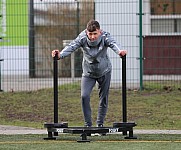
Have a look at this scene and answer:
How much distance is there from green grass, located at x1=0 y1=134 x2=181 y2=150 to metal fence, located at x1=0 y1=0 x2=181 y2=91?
6955mm

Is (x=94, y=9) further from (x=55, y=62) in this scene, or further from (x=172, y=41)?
(x=55, y=62)

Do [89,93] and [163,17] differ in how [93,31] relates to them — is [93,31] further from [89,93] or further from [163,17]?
[163,17]

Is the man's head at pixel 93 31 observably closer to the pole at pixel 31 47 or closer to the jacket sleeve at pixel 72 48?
the jacket sleeve at pixel 72 48

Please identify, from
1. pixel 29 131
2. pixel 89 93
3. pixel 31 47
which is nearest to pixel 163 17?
pixel 31 47

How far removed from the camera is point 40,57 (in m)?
19.1

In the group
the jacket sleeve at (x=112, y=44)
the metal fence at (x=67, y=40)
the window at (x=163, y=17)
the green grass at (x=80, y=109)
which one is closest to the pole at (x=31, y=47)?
the metal fence at (x=67, y=40)

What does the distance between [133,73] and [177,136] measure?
693cm

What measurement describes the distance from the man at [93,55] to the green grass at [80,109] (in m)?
2.21

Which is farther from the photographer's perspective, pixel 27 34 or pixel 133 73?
pixel 27 34

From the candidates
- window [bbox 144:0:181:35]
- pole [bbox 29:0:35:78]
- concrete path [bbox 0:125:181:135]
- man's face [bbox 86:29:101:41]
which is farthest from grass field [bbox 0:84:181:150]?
window [bbox 144:0:181:35]

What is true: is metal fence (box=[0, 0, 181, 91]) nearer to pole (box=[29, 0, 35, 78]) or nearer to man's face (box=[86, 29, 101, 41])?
pole (box=[29, 0, 35, 78])

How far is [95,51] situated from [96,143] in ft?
4.68

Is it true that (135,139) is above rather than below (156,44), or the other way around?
below

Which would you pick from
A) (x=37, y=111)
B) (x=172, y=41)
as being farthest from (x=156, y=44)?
(x=37, y=111)
